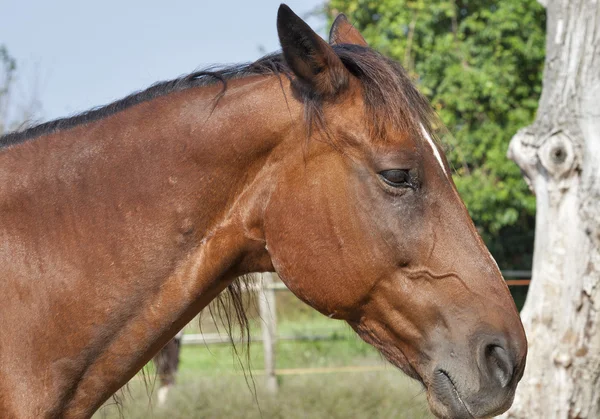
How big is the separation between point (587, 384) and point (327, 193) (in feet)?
8.42

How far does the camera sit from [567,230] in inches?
166

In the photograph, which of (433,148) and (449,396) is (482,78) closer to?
(433,148)

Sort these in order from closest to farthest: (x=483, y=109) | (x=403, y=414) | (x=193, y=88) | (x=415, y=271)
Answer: (x=415, y=271), (x=193, y=88), (x=403, y=414), (x=483, y=109)

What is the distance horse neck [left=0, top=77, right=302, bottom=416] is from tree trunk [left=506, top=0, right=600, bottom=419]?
2394 mm

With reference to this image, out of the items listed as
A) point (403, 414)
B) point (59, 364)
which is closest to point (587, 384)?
point (403, 414)

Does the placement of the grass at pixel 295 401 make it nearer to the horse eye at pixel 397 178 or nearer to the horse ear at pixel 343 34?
the horse ear at pixel 343 34

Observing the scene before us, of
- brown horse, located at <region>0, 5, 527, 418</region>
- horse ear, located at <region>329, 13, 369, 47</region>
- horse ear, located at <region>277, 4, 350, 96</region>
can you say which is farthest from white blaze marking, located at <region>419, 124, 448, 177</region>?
horse ear, located at <region>329, 13, 369, 47</region>

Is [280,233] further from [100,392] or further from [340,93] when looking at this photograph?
[100,392]

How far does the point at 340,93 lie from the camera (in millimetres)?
2330

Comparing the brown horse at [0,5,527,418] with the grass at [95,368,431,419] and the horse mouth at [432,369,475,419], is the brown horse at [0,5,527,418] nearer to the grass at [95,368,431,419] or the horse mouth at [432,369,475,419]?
the horse mouth at [432,369,475,419]

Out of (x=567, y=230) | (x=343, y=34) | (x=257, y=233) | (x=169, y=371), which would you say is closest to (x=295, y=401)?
(x=169, y=371)

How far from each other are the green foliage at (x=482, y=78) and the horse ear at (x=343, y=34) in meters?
8.96

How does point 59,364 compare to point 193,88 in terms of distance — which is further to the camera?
point 193,88

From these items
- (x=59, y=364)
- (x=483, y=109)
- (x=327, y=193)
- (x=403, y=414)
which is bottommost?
(x=403, y=414)
